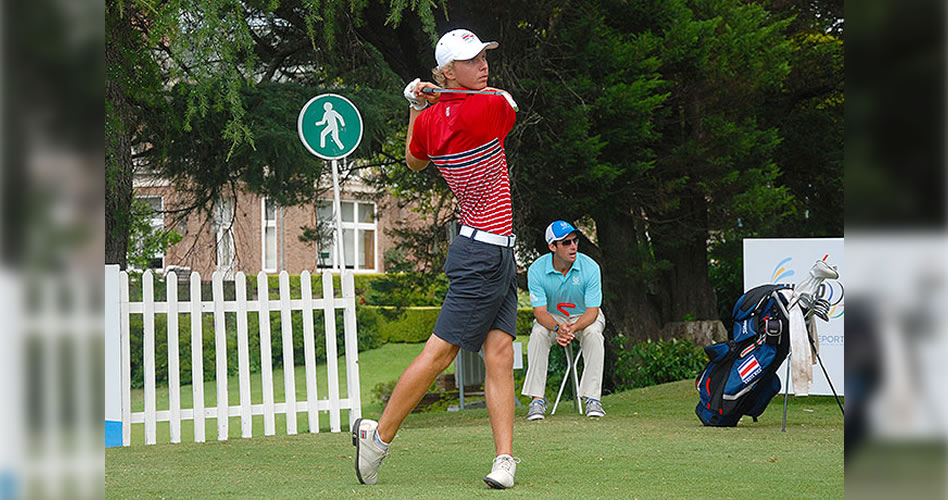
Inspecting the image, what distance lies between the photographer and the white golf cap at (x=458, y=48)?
4492 millimetres

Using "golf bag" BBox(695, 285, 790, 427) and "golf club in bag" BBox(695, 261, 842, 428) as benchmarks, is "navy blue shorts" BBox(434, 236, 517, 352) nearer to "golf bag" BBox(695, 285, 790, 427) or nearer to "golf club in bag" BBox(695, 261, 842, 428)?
"golf club in bag" BBox(695, 261, 842, 428)

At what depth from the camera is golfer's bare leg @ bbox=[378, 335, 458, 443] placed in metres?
4.49

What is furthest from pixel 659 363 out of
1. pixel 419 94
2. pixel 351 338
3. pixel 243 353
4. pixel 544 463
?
pixel 419 94

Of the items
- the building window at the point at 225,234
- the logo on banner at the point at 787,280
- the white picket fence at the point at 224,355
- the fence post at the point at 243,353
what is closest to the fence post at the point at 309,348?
the white picket fence at the point at 224,355

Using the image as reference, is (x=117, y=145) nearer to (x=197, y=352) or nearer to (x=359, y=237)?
(x=197, y=352)

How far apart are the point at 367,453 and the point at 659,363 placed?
361 inches

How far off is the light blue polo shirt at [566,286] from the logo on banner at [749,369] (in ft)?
5.88

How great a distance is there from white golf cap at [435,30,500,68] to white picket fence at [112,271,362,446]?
376cm

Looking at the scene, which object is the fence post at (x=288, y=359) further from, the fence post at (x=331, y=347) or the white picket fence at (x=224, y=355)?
the fence post at (x=331, y=347)

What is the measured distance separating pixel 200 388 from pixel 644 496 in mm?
4715

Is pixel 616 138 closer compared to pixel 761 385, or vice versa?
pixel 761 385
